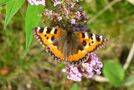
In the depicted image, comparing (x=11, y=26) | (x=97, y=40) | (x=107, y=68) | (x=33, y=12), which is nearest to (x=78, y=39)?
(x=97, y=40)

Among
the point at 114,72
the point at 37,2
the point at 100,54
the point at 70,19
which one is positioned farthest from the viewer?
the point at 100,54

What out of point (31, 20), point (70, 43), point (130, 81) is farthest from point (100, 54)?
point (31, 20)

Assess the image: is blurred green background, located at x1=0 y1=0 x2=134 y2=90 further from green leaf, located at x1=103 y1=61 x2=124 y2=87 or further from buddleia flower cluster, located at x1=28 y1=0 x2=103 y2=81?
buddleia flower cluster, located at x1=28 y1=0 x2=103 y2=81

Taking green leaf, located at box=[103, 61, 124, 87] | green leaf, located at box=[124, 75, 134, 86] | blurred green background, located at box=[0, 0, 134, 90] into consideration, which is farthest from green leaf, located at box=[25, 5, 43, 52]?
green leaf, located at box=[124, 75, 134, 86]

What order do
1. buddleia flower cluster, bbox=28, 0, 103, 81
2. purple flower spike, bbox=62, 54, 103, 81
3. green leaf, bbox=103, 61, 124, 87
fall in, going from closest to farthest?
buddleia flower cluster, bbox=28, 0, 103, 81, purple flower spike, bbox=62, 54, 103, 81, green leaf, bbox=103, 61, 124, 87

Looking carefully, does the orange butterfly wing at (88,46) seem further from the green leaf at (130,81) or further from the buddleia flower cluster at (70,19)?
the green leaf at (130,81)

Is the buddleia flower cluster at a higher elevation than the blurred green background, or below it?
below

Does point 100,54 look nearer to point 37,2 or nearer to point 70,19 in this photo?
point 70,19

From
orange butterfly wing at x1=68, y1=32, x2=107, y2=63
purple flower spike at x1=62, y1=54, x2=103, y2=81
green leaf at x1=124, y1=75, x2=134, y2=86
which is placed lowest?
purple flower spike at x1=62, y1=54, x2=103, y2=81
